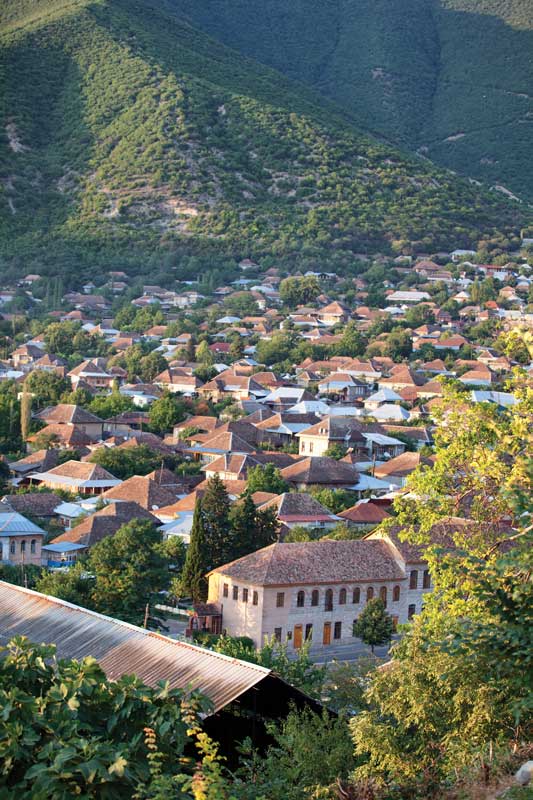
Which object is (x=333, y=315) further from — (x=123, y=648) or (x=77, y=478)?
(x=123, y=648)

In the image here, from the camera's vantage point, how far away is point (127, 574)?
102 ft

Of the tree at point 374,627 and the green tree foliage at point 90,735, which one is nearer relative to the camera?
the green tree foliage at point 90,735

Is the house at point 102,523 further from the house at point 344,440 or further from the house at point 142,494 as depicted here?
the house at point 344,440

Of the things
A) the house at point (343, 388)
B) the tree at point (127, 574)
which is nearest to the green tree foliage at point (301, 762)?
the tree at point (127, 574)

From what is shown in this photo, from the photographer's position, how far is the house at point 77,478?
50500mm

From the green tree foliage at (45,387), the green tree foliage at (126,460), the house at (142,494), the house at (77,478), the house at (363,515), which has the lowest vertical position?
the green tree foliage at (45,387)

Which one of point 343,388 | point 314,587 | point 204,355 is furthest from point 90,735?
point 204,355

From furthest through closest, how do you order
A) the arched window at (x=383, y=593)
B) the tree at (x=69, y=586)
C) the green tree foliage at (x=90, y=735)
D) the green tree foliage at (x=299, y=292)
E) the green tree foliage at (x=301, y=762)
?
the green tree foliage at (x=299, y=292) → the arched window at (x=383, y=593) → the tree at (x=69, y=586) → the green tree foliage at (x=301, y=762) → the green tree foliage at (x=90, y=735)

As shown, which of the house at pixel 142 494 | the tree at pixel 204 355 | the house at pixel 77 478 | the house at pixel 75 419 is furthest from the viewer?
the tree at pixel 204 355

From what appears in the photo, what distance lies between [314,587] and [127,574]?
179 inches

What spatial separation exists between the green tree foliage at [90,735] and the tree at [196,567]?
20.2 meters

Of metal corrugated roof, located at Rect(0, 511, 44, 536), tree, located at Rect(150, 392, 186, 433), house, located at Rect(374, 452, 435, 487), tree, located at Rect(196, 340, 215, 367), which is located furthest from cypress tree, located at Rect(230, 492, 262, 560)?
tree, located at Rect(196, 340, 215, 367)

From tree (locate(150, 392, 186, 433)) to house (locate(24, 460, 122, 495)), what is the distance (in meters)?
12.6

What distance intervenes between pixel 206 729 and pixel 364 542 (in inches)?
697
